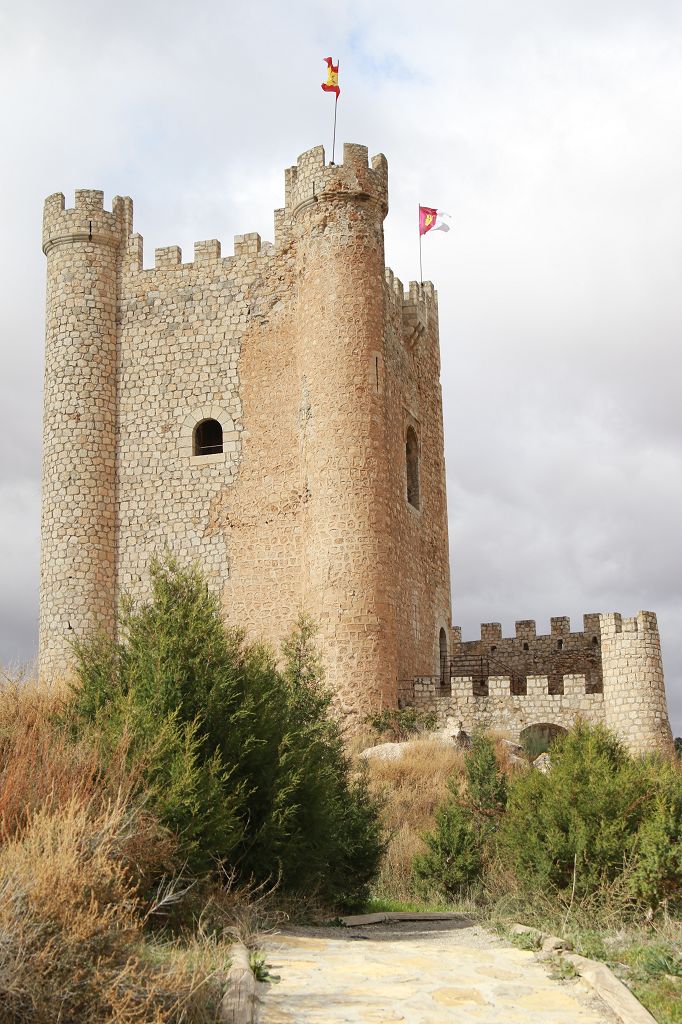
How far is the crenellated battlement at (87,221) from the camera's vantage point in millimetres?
23094

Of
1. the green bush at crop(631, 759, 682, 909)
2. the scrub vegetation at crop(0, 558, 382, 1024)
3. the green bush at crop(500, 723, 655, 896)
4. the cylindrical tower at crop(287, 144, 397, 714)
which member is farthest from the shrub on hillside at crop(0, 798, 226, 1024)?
the cylindrical tower at crop(287, 144, 397, 714)

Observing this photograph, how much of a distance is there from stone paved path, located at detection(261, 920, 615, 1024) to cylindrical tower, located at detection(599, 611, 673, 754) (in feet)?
38.8

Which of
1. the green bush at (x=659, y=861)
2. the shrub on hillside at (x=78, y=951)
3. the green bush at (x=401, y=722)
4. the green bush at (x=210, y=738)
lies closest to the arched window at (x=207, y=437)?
the green bush at (x=401, y=722)

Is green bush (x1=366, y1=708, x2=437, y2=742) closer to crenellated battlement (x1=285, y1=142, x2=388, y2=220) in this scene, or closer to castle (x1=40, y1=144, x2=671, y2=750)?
castle (x1=40, y1=144, x2=671, y2=750)

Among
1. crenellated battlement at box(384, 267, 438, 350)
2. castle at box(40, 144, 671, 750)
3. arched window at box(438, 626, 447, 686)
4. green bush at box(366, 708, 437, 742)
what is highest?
crenellated battlement at box(384, 267, 438, 350)

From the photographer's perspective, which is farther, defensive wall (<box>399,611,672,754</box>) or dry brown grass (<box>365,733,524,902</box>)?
defensive wall (<box>399,611,672,754</box>)

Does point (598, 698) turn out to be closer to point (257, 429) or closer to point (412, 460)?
point (412, 460)

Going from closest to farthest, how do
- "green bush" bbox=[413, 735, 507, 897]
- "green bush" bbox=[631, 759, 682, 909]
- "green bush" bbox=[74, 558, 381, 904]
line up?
"green bush" bbox=[74, 558, 381, 904]
"green bush" bbox=[631, 759, 682, 909]
"green bush" bbox=[413, 735, 507, 897]

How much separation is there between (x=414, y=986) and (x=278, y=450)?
610 inches

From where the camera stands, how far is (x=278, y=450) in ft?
69.6

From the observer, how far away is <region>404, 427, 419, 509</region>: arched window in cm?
2362

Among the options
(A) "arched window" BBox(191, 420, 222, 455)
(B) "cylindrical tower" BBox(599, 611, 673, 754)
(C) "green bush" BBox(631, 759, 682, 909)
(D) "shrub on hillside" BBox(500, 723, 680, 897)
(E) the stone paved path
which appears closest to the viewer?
(E) the stone paved path

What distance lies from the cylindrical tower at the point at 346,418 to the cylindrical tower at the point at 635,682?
12.6 feet

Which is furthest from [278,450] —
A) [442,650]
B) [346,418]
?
[442,650]
